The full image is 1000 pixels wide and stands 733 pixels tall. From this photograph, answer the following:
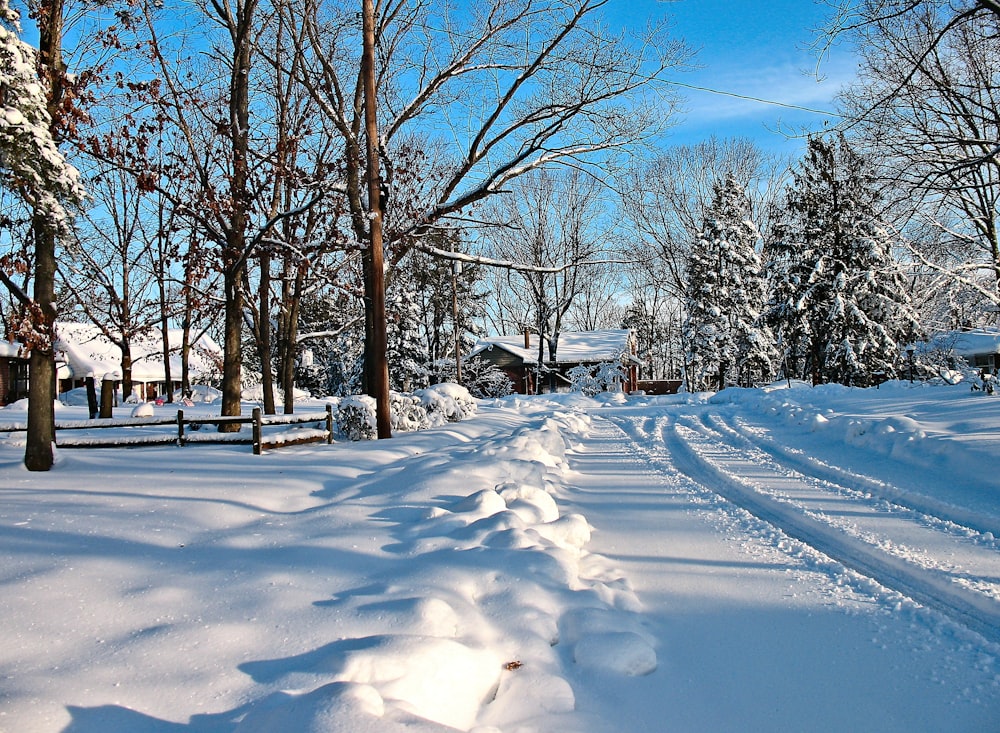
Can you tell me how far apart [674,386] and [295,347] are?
36.0 meters

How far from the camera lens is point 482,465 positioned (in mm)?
8453

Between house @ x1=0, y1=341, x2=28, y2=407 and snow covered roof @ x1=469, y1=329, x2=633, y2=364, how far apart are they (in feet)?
88.5

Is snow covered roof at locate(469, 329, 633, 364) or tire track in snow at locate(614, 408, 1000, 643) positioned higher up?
snow covered roof at locate(469, 329, 633, 364)

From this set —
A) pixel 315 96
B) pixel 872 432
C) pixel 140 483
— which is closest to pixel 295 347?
pixel 315 96

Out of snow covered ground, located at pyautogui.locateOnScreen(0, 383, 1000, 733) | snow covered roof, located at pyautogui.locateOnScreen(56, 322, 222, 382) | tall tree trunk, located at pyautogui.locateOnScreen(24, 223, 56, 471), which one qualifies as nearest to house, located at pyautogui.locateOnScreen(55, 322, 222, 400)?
snow covered roof, located at pyautogui.locateOnScreen(56, 322, 222, 382)

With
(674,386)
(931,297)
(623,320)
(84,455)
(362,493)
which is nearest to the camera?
(362,493)

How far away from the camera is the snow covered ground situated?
3086mm

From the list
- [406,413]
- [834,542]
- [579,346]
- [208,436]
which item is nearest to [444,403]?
[406,413]

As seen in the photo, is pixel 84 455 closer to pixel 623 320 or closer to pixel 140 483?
pixel 140 483

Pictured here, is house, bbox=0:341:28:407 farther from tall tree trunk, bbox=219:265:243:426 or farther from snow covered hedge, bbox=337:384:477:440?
snow covered hedge, bbox=337:384:477:440

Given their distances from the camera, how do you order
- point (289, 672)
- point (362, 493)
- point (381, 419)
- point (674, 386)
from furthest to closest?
point (674, 386)
point (381, 419)
point (362, 493)
point (289, 672)

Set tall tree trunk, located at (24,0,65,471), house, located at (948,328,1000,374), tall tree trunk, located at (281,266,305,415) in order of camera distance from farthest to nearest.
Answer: house, located at (948,328,1000,374), tall tree trunk, located at (281,266,305,415), tall tree trunk, located at (24,0,65,471)

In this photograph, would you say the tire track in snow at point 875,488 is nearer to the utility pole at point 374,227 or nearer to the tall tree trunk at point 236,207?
the utility pole at point 374,227

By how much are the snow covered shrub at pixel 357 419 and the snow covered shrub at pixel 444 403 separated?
3.17m
